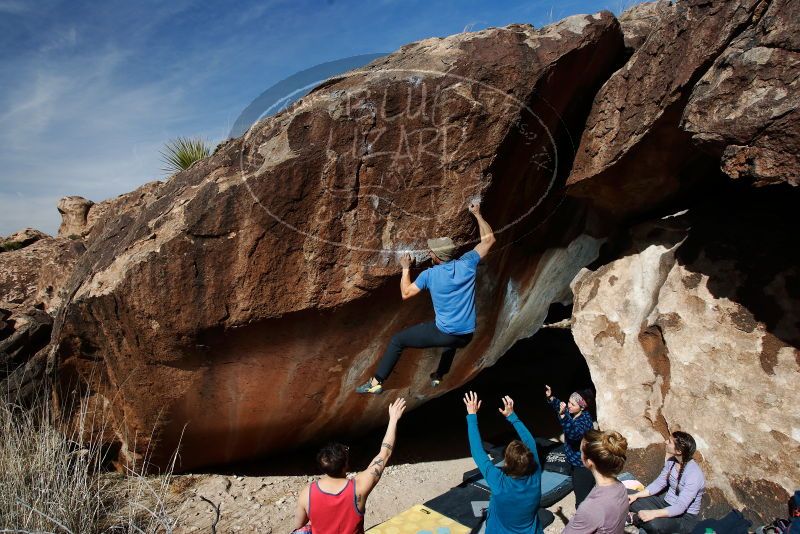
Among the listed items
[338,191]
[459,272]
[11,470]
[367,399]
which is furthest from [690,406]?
[11,470]

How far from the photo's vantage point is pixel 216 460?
205 inches

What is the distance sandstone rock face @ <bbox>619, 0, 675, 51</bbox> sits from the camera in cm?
500

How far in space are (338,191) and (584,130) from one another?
2.20 m

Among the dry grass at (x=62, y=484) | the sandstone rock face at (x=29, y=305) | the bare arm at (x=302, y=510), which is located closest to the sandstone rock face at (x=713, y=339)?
the bare arm at (x=302, y=510)

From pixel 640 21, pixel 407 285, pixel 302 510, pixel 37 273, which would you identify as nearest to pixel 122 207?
pixel 37 273

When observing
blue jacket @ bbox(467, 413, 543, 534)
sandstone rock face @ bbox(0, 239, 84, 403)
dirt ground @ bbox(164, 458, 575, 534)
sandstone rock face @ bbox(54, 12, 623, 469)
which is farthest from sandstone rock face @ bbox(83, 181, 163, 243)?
blue jacket @ bbox(467, 413, 543, 534)

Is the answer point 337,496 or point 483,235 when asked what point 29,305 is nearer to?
point 483,235

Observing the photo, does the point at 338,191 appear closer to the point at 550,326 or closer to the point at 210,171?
the point at 210,171

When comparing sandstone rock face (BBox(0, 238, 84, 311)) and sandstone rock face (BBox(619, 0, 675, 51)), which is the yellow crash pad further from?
sandstone rock face (BBox(0, 238, 84, 311))

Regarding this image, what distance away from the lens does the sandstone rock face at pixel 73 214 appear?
920 centimetres

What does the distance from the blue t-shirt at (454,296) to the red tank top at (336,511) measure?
1392 mm

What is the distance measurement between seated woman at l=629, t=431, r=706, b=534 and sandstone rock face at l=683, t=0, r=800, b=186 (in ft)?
5.41

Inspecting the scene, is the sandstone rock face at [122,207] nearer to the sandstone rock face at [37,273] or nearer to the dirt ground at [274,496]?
the sandstone rock face at [37,273]

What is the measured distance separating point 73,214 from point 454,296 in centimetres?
781
